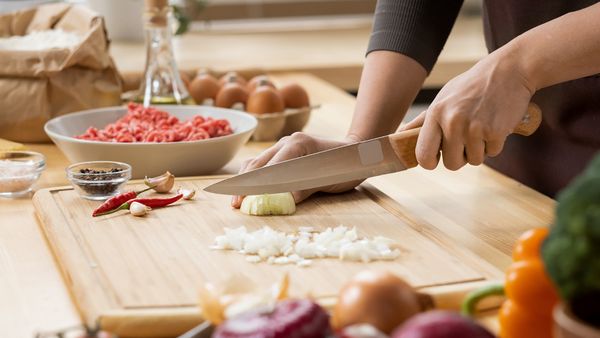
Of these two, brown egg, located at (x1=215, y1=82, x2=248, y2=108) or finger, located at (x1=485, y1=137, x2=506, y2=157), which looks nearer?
finger, located at (x1=485, y1=137, x2=506, y2=157)

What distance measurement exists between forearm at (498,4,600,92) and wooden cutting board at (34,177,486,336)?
27 cm

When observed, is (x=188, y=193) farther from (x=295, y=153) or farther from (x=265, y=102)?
(x=265, y=102)

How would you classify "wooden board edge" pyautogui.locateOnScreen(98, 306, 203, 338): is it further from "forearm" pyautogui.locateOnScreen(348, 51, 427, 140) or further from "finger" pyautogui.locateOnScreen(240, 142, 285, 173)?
"forearm" pyautogui.locateOnScreen(348, 51, 427, 140)

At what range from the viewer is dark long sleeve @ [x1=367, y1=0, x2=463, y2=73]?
1.60 m

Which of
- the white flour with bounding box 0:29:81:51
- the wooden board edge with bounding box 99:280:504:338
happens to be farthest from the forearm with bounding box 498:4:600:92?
the white flour with bounding box 0:29:81:51

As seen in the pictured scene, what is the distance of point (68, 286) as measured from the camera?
3.54 feet

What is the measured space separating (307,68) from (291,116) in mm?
832

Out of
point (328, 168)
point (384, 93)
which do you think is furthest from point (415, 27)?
point (328, 168)

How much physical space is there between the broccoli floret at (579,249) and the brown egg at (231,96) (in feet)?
4.63

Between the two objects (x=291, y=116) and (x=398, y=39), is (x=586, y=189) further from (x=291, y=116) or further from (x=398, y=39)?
(x=291, y=116)

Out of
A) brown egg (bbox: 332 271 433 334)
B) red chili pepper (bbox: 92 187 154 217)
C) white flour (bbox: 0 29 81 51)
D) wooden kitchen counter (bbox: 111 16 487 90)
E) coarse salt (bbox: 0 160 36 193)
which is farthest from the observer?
wooden kitchen counter (bbox: 111 16 487 90)

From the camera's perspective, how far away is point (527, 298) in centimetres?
75

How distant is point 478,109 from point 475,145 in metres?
Result: 0.06

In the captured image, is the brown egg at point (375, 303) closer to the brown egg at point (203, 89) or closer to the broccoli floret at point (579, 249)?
the broccoli floret at point (579, 249)
